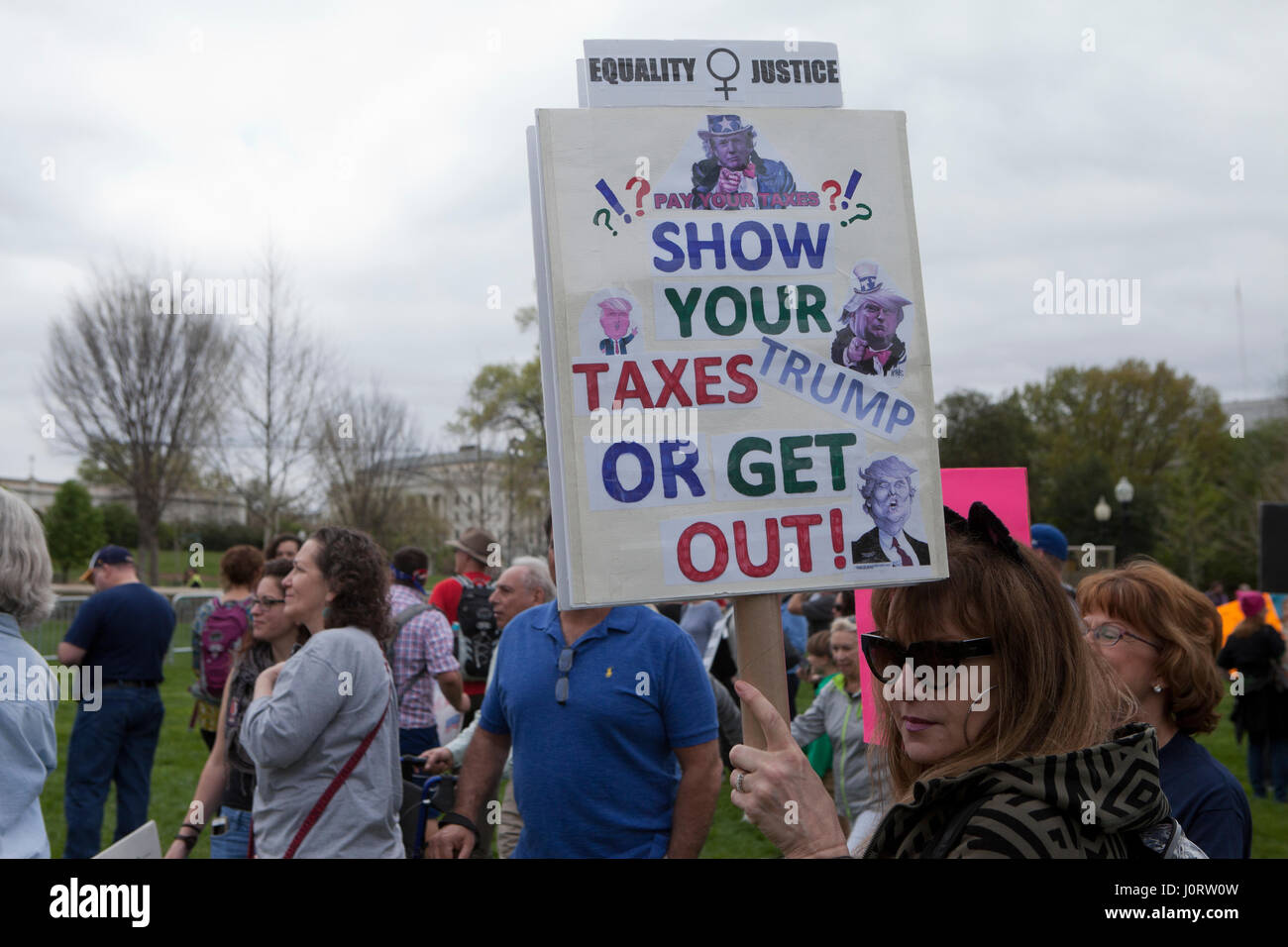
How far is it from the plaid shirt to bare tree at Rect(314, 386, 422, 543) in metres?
30.0

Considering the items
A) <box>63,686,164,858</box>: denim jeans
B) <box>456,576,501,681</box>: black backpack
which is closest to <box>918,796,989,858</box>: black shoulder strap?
<box>456,576,501,681</box>: black backpack

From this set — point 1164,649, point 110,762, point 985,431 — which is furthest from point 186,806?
point 985,431

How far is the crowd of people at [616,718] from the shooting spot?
5.78 feet

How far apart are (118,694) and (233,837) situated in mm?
3259

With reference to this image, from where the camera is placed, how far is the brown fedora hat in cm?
815

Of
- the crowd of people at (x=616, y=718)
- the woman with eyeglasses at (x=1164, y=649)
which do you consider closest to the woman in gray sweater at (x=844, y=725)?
the crowd of people at (x=616, y=718)

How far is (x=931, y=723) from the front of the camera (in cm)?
182

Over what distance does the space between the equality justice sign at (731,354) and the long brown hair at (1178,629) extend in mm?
1407

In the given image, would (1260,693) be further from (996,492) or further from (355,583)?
(355,583)

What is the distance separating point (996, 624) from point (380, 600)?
2717 millimetres
